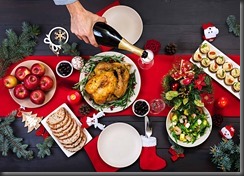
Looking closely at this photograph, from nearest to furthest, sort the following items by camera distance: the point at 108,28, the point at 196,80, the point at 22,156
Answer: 1. the point at 108,28
2. the point at 196,80
3. the point at 22,156

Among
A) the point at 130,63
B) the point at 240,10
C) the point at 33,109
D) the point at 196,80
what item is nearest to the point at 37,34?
the point at 33,109

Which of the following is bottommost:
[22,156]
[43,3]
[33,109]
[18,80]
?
[22,156]

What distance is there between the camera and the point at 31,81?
1.87 metres

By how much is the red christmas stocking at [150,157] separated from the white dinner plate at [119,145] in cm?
2

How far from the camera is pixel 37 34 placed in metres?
1.96

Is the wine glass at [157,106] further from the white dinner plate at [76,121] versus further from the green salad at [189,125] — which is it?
the white dinner plate at [76,121]

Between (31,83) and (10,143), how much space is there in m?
0.31

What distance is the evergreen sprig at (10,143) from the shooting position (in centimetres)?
189

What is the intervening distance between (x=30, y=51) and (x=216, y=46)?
0.93 m

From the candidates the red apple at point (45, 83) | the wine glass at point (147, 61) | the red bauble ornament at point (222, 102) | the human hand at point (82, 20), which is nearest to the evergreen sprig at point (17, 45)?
the red apple at point (45, 83)

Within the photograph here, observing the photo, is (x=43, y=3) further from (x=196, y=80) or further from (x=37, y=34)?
(x=196, y=80)

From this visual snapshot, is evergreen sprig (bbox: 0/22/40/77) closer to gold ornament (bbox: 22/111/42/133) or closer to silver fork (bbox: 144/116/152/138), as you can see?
gold ornament (bbox: 22/111/42/133)

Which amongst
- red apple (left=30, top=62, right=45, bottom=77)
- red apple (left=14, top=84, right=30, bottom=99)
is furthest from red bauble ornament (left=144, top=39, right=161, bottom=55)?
red apple (left=14, top=84, right=30, bottom=99)

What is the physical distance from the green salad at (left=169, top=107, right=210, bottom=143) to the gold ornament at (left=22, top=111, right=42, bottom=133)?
653 mm
